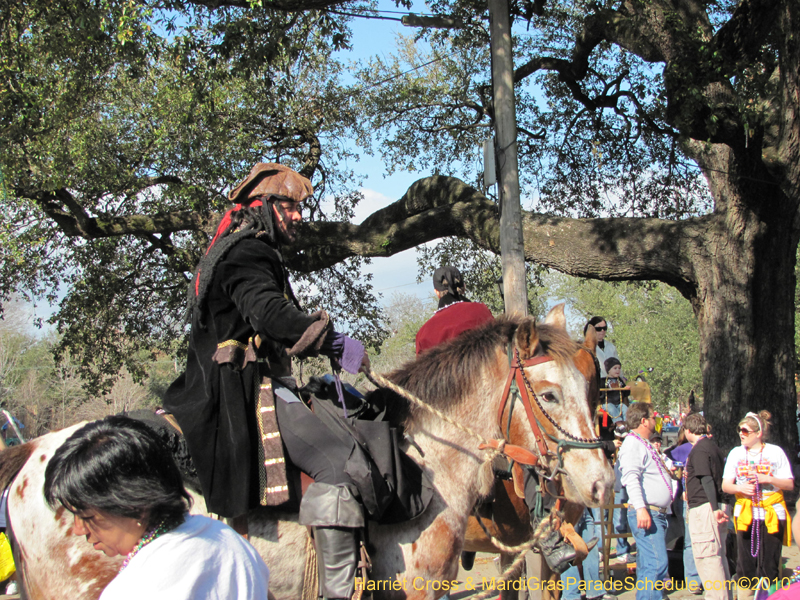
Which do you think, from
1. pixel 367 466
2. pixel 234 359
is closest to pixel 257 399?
pixel 234 359

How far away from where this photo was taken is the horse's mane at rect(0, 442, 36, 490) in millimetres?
3117

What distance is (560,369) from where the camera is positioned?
11.2ft

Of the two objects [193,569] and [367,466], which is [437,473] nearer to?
[367,466]

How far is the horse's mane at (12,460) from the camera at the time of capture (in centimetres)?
312

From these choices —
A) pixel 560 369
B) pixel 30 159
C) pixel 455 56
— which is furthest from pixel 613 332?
pixel 560 369

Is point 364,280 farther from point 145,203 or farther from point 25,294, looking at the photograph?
point 25,294

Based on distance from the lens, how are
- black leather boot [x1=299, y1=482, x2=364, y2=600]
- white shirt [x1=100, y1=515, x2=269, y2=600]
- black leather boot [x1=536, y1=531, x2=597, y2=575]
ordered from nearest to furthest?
white shirt [x1=100, y1=515, x2=269, y2=600], black leather boot [x1=299, y1=482, x2=364, y2=600], black leather boot [x1=536, y1=531, x2=597, y2=575]

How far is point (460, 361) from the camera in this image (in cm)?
357

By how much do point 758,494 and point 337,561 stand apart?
5.55 meters

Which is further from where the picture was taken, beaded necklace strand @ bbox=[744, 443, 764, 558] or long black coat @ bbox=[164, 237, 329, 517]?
beaded necklace strand @ bbox=[744, 443, 764, 558]

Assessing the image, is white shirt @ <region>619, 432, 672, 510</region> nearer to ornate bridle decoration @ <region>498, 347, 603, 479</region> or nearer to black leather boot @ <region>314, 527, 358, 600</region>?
ornate bridle decoration @ <region>498, 347, 603, 479</region>

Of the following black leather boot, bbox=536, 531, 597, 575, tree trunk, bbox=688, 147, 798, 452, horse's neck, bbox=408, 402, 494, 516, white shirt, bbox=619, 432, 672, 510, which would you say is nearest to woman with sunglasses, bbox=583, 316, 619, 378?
white shirt, bbox=619, 432, 672, 510

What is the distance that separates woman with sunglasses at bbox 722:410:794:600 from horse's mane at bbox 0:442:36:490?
20.8 feet

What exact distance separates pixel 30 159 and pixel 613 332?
127 ft
